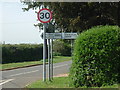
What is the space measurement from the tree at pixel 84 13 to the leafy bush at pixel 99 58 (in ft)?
11.3

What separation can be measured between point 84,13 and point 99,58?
5.14m

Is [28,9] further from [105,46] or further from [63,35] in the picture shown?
[105,46]

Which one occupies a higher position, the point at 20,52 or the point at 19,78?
the point at 20,52

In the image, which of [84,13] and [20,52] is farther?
[20,52]

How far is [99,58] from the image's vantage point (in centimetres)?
947

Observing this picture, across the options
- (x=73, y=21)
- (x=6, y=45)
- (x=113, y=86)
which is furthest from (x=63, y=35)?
(x=6, y=45)

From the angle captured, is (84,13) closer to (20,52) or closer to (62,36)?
(62,36)

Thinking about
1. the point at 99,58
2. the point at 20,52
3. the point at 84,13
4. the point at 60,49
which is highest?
the point at 84,13

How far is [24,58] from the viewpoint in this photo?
4438 cm

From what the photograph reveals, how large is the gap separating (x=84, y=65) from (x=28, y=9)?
435 inches

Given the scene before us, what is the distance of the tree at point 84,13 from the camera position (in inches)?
514

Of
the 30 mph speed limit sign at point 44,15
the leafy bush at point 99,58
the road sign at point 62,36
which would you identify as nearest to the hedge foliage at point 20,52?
the road sign at point 62,36

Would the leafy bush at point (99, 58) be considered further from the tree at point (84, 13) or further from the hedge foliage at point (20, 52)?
the hedge foliage at point (20, 52)

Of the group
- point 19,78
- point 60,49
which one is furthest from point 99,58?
point 60,49
